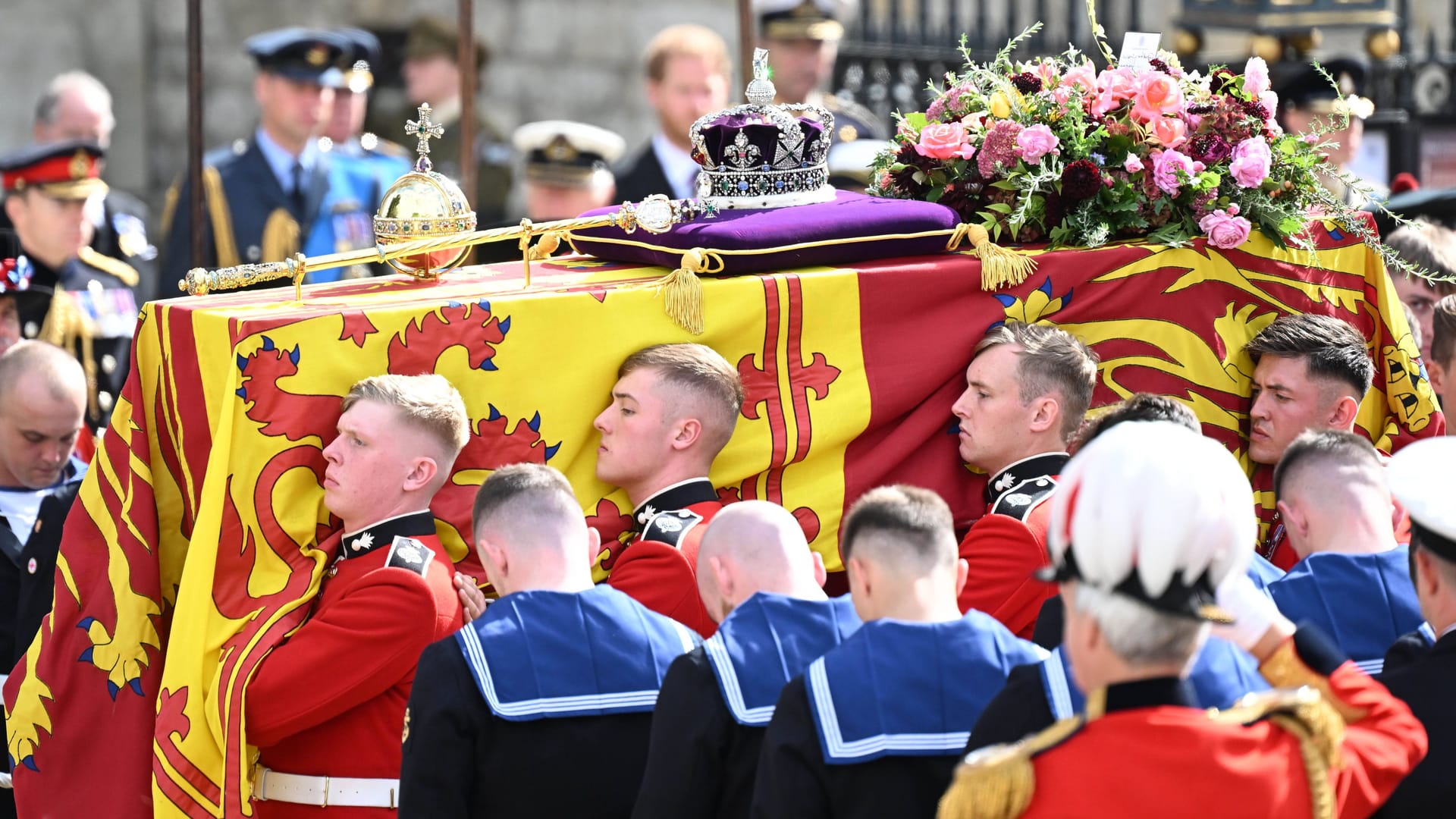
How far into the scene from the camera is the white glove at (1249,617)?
263cm

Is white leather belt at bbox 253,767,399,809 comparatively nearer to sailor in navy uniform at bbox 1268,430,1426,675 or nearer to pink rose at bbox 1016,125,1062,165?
sailor in navy uniform at bbox 1268,430,1426,675

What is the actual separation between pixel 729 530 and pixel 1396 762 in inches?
43.6

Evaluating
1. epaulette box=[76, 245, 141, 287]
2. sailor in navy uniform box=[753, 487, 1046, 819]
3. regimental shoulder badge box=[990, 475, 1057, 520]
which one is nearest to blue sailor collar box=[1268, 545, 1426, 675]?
regimental shoulder badge box=[990, 475, 1057, 520]

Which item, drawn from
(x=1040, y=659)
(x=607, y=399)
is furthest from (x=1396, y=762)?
(x=607, y=399)

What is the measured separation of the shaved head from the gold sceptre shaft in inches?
45.0

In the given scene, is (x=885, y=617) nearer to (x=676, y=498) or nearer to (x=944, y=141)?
(x=676, y=498)

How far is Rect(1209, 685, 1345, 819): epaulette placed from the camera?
2.41 m

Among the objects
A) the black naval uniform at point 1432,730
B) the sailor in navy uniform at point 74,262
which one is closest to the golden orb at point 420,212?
the black naval uniform at point 1432,730

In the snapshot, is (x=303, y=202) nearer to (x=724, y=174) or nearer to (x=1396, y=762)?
(x=724, y=174)

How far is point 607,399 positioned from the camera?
4000mm

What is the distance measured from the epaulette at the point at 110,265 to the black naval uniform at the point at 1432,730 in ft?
17.1

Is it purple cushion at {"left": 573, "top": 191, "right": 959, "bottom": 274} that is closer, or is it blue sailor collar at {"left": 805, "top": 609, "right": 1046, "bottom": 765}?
blue sailor collar at {"left": 805, "top": 609, "right": 1046, "bottom": 765}

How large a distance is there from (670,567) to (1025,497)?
2.57 ft

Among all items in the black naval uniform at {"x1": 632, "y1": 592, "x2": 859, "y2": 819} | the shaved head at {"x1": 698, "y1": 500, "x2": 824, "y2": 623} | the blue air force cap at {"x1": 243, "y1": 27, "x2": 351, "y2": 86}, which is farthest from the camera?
the blue air force cap at {"x1": 243, "y1": 27, "x2": 351, "y2": 86}
